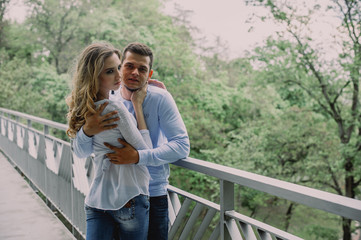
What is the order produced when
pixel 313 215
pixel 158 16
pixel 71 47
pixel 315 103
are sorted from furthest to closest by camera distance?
1. pixel 158 16
2. pixel 71 47
3. pixel 313 215
4. pixel 315 103

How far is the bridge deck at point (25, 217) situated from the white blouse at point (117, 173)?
2006mm

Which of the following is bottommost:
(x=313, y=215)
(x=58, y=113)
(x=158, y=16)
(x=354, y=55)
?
(x=313, y=215)

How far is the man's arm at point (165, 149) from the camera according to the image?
160cm

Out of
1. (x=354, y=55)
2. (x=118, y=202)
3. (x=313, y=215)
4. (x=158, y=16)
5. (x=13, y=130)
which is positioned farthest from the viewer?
(x=158, y=16)

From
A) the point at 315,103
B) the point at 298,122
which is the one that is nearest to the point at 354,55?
the point at 315,103

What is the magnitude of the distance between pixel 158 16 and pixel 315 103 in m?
13.4

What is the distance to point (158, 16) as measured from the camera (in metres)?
22.5

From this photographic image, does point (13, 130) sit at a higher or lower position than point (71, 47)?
lower

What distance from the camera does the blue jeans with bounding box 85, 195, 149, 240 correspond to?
1.62 meters

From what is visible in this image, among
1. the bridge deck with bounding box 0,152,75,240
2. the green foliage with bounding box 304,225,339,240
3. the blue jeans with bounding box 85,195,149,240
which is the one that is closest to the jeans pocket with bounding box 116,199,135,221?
the blue jeans with bounding box 85,195,149,240

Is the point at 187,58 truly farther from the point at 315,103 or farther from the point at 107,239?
the point at 107,239

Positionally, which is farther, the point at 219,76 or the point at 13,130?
the point at 219,76

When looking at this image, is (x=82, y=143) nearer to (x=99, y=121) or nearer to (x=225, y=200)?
(x=99, y=121)

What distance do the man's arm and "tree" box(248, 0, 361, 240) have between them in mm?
9539
